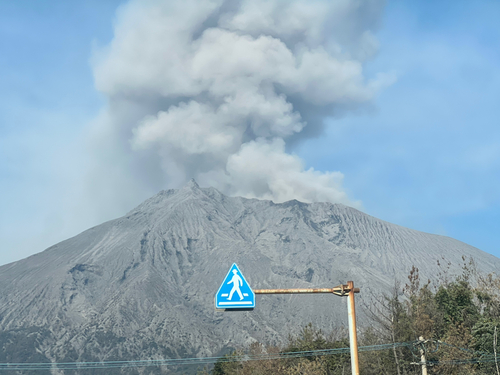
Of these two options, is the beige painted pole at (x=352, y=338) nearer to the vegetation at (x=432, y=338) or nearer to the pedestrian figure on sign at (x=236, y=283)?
the pedestrian figure on sign at (x=236, y=283)

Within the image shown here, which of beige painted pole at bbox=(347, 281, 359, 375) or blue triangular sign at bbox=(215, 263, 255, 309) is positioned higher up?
Answer: blue triangular sign at bbox=(215, 263, 255, 309)

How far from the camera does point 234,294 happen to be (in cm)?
1236

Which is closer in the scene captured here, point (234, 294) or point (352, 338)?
point (234, 294)

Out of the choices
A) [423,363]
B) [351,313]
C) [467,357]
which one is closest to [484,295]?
[467,357]

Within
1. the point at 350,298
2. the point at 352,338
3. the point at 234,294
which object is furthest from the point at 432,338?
the point at 234,294

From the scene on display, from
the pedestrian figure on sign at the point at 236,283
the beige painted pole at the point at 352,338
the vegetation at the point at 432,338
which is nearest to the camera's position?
the pedestrian figure on sign at the point at 236,283

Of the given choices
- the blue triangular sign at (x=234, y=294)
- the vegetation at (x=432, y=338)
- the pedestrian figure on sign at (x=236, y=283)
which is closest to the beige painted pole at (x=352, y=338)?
the blue triangular sign at (x=234, y=294)

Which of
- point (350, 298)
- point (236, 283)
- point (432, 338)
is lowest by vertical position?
point (432, 338)

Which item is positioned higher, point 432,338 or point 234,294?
point 234,294

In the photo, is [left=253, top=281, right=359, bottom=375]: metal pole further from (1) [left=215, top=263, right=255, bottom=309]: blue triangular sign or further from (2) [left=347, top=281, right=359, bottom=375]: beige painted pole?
(1) [left=215, top=263, right=255, bottom=309]: blue triangular sign

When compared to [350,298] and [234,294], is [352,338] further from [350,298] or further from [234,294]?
[234,294]

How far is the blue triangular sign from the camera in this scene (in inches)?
481

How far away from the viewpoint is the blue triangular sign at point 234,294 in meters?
12.2

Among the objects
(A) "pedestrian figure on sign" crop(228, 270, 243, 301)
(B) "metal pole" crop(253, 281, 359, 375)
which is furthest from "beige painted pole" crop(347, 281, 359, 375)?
(A) "pedestrian figure on sign" crop(228, 270, 243, 301)
